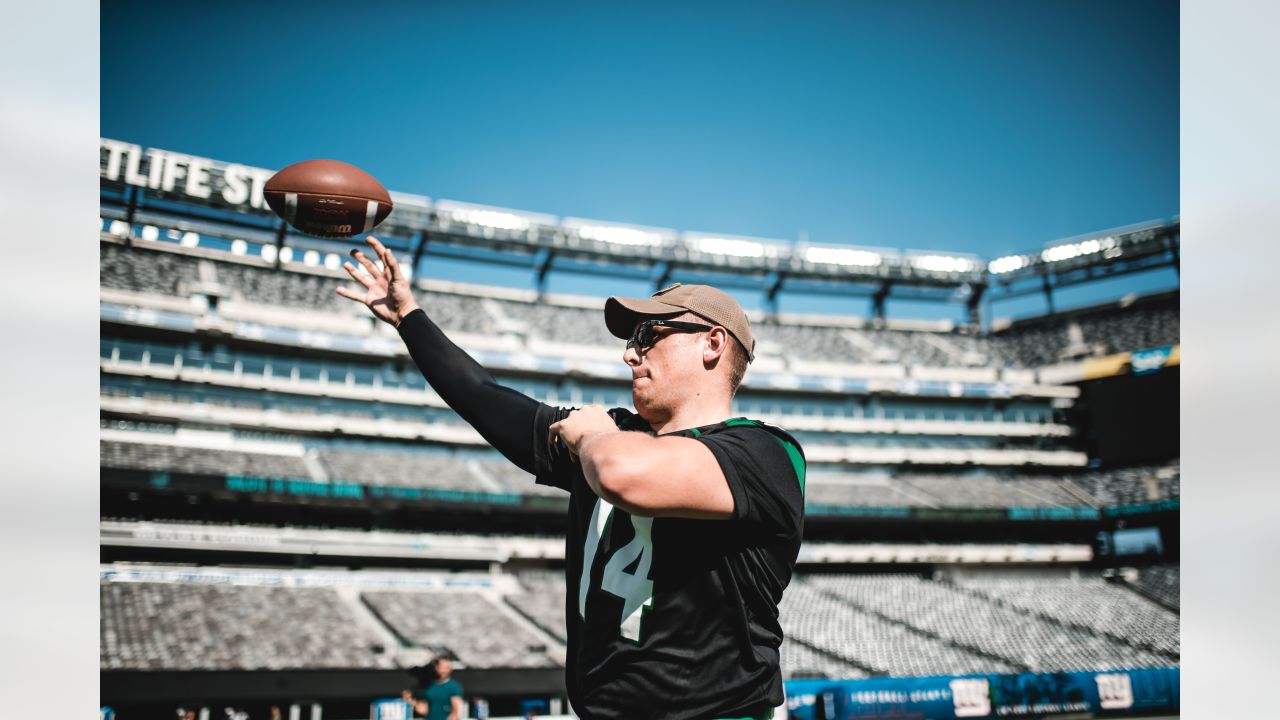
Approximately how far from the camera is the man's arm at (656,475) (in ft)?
5.57

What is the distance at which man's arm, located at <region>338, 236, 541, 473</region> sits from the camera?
7.96 ft

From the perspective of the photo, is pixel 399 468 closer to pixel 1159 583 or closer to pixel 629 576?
pixel 1159 583

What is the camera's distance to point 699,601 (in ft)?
6.36

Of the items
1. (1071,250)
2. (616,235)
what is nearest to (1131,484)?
(1071,250)

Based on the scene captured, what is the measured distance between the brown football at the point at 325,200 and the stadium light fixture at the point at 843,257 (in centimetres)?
3603

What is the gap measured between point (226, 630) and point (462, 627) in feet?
18.8

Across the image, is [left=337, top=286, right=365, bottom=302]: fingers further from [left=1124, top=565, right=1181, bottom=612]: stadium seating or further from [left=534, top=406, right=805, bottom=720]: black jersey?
[left=1124, top=565, right=1181, bottom=612]: stadium seating

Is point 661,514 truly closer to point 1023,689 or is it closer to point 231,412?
point 1023,689

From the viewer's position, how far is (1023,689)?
18.9 metres

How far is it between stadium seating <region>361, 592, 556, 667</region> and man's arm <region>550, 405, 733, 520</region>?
20.5 metres

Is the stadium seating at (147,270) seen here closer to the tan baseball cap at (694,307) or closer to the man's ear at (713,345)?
the tan baseball cap at (694,307)

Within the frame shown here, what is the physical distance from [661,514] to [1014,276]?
43.3 meters

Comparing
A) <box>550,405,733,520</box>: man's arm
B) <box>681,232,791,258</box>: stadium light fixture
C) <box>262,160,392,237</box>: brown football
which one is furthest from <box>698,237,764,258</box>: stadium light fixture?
<box>550,405,733,520</box>: man's arm
